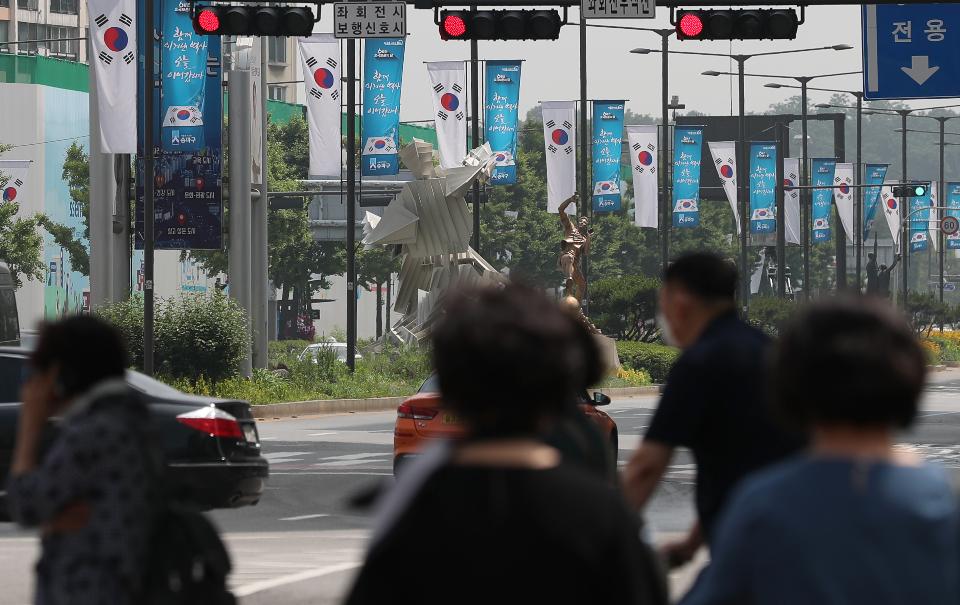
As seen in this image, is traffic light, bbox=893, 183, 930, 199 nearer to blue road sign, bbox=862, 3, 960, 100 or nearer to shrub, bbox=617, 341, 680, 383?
shrub, bbox=617, 341, 680, 383

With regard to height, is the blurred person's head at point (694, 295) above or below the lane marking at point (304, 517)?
above

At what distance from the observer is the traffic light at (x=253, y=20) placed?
20.8m

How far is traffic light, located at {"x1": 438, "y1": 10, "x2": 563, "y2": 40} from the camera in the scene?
826 inches

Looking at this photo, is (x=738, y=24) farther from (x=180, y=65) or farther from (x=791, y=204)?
(x=791, y=204)

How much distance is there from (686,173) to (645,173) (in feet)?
13.8

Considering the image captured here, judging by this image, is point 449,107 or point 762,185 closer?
point 449,107

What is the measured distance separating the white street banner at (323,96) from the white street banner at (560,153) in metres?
9.04

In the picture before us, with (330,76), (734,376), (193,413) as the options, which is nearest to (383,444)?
(193,413)

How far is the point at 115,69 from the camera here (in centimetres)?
3053

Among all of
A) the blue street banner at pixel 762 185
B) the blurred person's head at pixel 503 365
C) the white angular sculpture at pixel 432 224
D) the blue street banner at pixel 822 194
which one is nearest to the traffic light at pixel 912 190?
the blue street banner at pixel 822 194

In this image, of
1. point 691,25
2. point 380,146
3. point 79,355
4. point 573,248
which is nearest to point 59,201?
point 380,146

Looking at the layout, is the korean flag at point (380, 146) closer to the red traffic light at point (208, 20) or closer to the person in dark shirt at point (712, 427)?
the red traffic light at point (208, 20)

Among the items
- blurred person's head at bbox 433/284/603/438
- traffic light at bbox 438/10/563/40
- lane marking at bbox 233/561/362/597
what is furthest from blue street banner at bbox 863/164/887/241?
blurred person's head at bbox 433/284/603/438

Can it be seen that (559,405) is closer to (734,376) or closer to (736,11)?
(734,376)
